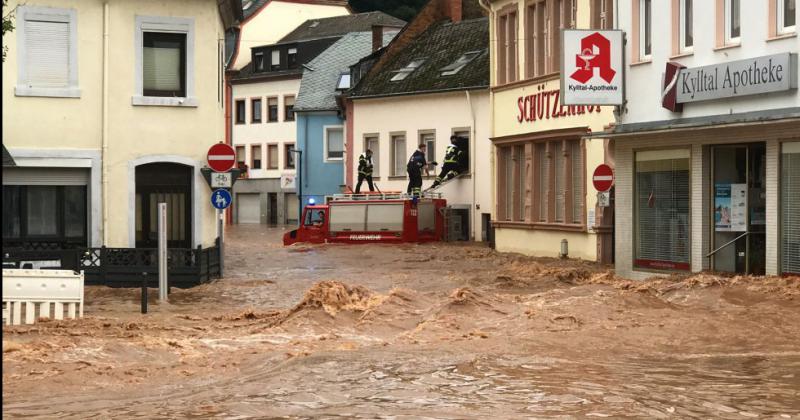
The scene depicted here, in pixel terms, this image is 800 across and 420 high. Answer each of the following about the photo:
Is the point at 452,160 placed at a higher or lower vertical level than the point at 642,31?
lower

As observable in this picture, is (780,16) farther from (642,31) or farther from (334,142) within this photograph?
(334,142)

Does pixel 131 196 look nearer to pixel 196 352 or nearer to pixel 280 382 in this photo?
pixel 196 352

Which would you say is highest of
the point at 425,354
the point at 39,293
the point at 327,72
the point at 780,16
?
the point at 327,72

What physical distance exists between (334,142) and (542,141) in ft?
100

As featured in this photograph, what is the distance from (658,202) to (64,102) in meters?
12.4

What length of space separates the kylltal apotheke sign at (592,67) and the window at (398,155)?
2600 cm

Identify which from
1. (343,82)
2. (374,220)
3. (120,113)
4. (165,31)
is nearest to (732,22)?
(165,31)

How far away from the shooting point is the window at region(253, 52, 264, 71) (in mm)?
77312

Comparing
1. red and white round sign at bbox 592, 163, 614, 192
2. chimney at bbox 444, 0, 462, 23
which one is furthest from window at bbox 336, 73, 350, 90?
red and white round sign at bbox 592, 163, 614, 192

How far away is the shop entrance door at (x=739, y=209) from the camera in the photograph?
81.3 ft

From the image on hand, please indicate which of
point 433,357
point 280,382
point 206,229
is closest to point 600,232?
point 206,229

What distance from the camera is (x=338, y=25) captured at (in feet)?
261

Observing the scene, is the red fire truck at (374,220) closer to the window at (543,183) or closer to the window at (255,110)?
the window at (543,183)

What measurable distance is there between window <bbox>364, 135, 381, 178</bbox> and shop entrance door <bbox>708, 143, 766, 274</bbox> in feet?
102
